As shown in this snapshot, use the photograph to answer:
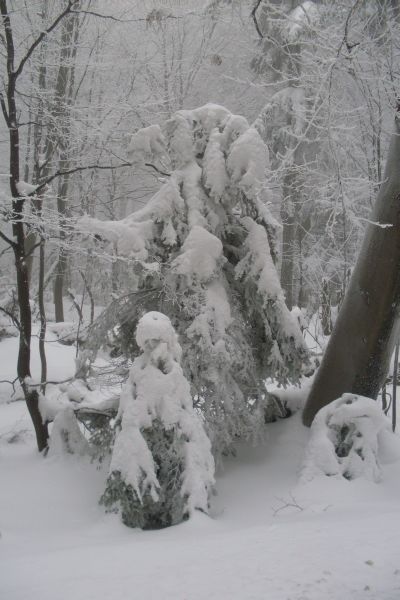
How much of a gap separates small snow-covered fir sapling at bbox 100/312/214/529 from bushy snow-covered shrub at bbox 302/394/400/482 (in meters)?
1.19

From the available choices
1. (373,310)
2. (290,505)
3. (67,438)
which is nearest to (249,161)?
(373,310)

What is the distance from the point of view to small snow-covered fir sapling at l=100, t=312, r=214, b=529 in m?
3.69

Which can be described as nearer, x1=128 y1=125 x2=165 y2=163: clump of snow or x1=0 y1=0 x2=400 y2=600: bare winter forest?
x1=0 y1=0 x2=400 y2=600: bare winter forest

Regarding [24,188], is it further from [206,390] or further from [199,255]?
[206,390]

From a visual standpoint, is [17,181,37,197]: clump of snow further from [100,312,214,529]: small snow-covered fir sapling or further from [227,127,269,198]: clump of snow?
[100,312,214,529]: small snow-covered fir sapling

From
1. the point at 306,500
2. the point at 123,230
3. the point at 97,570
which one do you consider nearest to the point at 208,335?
the point at 123,230

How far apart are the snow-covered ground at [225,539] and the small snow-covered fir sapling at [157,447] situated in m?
0.22

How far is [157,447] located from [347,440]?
6.40ft

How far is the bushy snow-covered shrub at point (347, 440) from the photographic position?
14.6 feet

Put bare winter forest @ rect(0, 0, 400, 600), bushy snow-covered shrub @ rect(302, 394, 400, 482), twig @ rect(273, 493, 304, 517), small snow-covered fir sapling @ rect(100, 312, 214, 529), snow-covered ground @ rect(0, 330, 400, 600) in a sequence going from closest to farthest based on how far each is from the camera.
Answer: snow-covered ground @ rect(0, 330, 400, 600) → bare winter forest @ rect(0, 0, 400, 600) → small snow-covered fir sapling @ rect(100, 312, 214, 529) → twig @ rect(273, 493, 304, 517) → bushy snow-covered shrub @ rect(302, 394, 400, 482)

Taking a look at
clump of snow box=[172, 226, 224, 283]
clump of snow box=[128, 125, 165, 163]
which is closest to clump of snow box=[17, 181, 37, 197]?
clump of snow box=[128, 125, 165, 163]

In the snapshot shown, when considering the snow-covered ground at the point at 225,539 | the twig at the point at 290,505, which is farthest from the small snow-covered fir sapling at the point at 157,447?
the twig at the point at 290,505

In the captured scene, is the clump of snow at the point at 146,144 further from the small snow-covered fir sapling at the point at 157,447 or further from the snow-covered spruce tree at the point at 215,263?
the small snow-covered fir sapling at the point at 157,447

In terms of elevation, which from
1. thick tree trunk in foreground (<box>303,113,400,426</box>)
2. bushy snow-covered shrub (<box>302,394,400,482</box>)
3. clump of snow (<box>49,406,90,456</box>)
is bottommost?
clump of snow (<box>49,406,90,456</box>)
